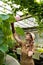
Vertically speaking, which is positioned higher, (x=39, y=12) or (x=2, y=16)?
(x=2, y=16)

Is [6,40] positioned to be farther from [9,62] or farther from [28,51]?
[28,51]

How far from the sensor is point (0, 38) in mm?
1373

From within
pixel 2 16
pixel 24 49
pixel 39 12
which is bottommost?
pixel 24 49

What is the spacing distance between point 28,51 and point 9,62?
292 centimetres

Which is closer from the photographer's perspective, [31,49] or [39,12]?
[39,12]

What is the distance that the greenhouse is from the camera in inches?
56.6

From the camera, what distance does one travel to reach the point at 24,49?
14.9ft

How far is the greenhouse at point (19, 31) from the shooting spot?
4.71 feet

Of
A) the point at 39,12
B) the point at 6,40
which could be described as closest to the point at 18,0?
the point at 39,12

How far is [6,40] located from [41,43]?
7292mm

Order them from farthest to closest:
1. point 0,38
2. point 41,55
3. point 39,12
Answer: point 41,55, point 39,12, point 0,38

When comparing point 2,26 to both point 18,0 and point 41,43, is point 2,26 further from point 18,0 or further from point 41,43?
point 41,43

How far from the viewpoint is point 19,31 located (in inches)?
64.7

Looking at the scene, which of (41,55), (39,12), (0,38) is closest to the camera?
(0,38)
